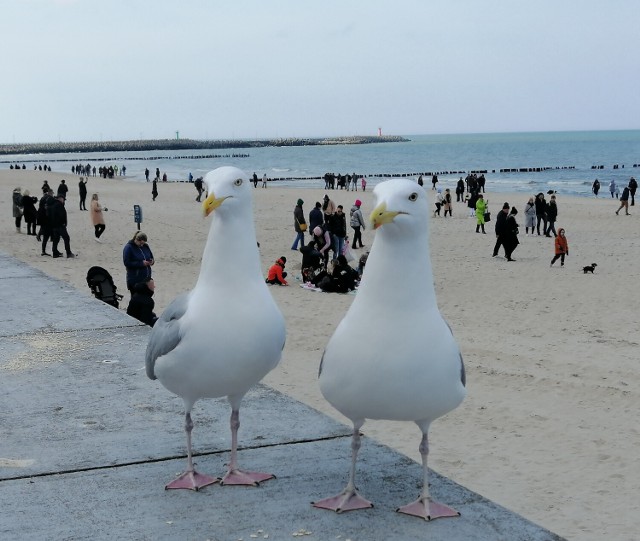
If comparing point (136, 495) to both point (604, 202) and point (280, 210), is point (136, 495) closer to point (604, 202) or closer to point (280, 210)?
point (280, 210)

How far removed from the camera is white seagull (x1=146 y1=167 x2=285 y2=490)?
3.23m

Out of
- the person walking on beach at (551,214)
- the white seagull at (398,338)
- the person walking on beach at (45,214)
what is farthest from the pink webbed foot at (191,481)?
the person walking on beach at (551,214)

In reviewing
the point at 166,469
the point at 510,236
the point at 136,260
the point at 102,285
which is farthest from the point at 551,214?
the point at 166,469

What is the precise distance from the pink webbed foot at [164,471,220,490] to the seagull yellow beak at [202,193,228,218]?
3.71ft

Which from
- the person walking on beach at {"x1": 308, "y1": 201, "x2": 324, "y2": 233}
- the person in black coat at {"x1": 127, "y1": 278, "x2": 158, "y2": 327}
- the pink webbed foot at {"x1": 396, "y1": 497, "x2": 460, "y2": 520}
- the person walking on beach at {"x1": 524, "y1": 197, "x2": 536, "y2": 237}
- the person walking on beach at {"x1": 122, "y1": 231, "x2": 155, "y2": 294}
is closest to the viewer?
the pink webbed foot at {"x1": 396, "y1": 497, "x2": 460, "y2": 520}

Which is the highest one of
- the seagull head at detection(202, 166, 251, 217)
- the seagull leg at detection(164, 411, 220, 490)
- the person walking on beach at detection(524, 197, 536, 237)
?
the seagull head at detection(202, 166, 251, 217)

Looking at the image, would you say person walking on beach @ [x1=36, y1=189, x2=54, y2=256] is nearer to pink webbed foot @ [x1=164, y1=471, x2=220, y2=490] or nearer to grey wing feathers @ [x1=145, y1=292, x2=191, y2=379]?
grey wing feathers @ [x1=145, y1=292, x2=191, y2=379]

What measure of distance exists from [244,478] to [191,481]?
22cm

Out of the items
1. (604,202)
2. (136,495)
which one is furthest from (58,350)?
(604,202)

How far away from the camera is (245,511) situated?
10.4 ft

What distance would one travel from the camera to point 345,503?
3.16 meters

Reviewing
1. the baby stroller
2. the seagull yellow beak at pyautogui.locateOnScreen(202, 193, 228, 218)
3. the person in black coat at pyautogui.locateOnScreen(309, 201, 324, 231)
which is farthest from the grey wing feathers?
the person in black coat at pyautogui.locateOnScreen(309, 201, 324, 231)

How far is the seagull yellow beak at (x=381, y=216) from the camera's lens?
9.21 feet

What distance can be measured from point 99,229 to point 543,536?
19.2 metres
